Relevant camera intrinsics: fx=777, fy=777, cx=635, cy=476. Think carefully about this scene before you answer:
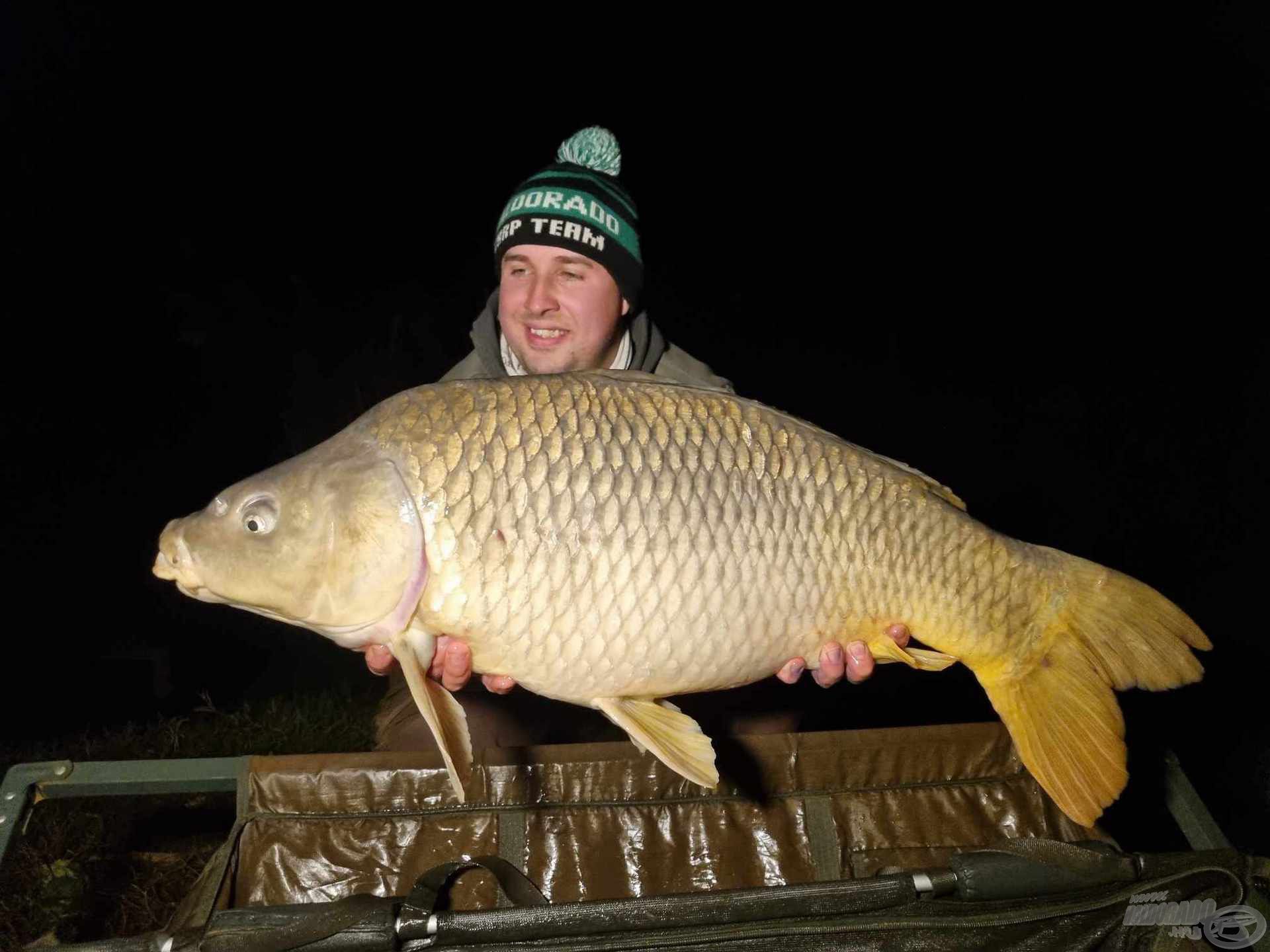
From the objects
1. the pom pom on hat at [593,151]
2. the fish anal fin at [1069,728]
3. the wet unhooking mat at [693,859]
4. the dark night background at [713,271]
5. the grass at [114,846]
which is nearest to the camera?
the wet unhooking mat at [693,859]

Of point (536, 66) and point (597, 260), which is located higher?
point (536, 66)

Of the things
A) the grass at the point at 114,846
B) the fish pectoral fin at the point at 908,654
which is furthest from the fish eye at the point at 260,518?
the fish pectoral fin at the point at 908,654

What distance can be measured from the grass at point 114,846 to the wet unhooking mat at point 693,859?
17.9 inches

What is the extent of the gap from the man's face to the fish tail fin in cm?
99

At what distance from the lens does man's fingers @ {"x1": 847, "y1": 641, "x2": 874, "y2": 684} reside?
1.14m

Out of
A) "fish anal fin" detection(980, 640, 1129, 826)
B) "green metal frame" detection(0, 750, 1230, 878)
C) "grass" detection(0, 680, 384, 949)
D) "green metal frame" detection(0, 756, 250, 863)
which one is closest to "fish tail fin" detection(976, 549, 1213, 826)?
"fish anal fin" detection(980, 640, 1129, 826)

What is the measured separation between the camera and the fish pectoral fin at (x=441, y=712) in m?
0.93

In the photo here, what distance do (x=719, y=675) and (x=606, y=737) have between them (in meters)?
0.87

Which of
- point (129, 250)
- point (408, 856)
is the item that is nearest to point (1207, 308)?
point (408, 856)

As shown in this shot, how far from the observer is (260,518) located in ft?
3.26

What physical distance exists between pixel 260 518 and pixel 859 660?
863mm

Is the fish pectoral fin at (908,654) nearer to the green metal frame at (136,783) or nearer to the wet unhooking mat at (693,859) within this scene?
the wet unhooking mat at (693,859)

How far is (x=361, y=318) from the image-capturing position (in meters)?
5.57

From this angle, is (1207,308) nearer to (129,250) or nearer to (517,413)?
(517,413)
